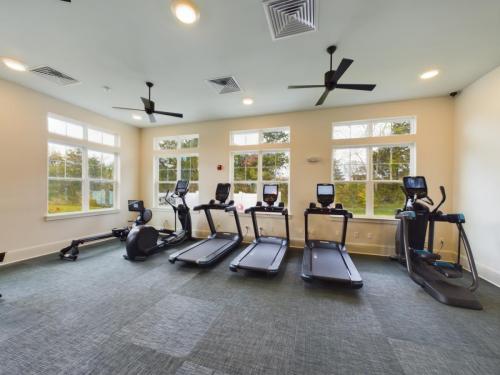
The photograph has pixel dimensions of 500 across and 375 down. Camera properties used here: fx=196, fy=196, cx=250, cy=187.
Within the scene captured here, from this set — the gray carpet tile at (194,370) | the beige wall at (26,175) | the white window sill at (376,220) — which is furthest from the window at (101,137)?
the white window sill at (376,220)

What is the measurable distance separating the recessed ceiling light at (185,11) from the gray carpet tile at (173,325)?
321cm

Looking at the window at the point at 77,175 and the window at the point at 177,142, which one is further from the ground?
the window at the point at 177,142

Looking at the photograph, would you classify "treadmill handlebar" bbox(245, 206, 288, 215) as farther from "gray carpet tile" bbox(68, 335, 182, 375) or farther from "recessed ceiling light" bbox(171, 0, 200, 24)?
"recessed ceiling light" bbox(171, 0, 200, 24)

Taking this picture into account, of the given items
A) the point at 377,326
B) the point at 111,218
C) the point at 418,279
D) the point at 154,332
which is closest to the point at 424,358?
the point at 377,326

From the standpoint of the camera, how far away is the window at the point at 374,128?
13.8ft

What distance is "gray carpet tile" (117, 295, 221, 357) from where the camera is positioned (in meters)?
1.77

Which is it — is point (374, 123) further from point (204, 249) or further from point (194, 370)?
point (194, 370)

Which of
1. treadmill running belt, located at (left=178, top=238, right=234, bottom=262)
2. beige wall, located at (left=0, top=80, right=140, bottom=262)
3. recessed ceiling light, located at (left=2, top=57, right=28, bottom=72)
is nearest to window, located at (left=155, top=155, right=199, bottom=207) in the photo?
treadmill running belt, located at (left=178, top=238, right=234, bottom=262)

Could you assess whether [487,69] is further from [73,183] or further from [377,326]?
[73,183]

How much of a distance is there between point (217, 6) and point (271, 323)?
131 inches

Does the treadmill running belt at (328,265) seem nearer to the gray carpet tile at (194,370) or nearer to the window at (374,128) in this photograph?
the gray carpet tile at (194,370)

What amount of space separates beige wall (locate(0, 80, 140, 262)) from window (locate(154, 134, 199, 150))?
6.37 feet

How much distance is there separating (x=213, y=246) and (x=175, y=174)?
275 cm

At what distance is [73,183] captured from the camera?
4.56 m
